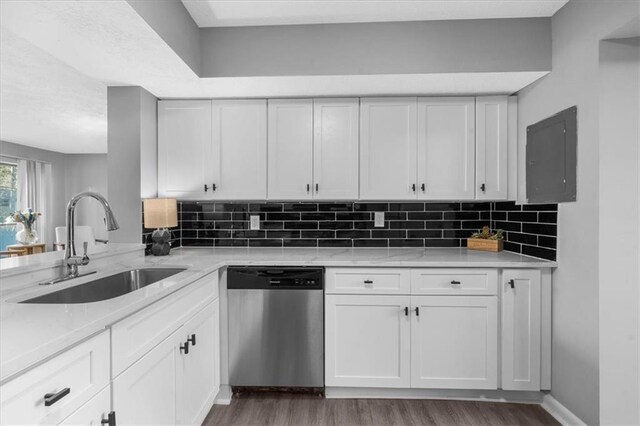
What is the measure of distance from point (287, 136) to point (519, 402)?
241cm

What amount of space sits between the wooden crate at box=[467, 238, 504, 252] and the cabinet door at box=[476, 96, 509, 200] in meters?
0.35

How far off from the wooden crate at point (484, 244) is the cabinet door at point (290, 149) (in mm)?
1345

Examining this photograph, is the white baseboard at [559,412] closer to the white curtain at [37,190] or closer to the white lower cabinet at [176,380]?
the white lower cabinet at [176,380]

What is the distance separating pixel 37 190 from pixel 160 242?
596 cm

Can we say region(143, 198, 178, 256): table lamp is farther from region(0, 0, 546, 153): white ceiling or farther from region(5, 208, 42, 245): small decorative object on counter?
region(5, 208, 42, 245): small decorative object on counter

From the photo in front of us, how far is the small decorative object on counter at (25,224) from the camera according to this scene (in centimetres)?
583

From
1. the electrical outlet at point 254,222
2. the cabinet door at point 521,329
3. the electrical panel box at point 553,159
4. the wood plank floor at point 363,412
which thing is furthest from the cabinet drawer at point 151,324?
the electrical panel box at point 553,159

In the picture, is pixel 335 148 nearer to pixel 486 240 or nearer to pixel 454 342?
pixel 486 240

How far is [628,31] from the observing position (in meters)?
1.69

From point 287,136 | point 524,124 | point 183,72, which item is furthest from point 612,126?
point 183,72

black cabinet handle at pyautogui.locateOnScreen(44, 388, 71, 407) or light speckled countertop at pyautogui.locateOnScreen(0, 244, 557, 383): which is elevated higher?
light speckled countertop at pyautogui.locateOnScreen(0, 244, 557, 383)

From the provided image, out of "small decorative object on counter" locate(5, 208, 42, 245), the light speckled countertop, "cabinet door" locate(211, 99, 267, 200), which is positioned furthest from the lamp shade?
"small decorative object on counter" locate(5, 208, 42, 245)

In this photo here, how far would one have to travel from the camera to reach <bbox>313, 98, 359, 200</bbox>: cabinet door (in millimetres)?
2629

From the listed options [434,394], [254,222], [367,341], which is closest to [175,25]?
[254,222]
